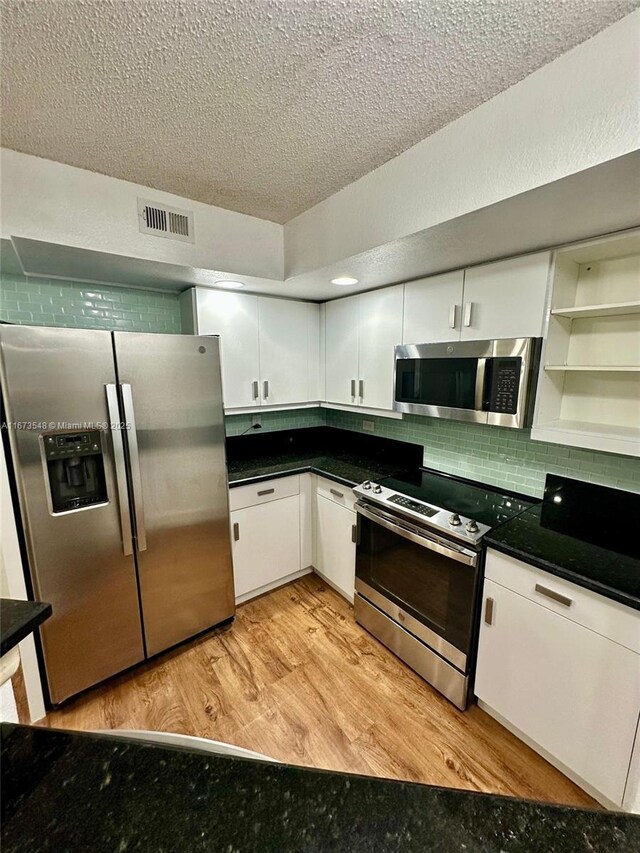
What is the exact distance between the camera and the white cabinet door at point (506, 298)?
1.56 metres

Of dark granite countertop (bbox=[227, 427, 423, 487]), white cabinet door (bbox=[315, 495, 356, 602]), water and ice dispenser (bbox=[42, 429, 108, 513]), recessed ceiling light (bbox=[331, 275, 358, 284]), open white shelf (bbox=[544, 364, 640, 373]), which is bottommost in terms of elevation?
white cabinet door (bbox=[315, 495, 356, 602])

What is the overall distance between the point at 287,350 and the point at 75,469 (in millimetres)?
1539

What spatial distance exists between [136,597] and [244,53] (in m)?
2.27

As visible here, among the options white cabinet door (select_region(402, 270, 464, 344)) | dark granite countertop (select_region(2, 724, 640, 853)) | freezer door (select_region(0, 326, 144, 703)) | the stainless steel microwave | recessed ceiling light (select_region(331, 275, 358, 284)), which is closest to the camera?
dark granite countertop (select_region(2, 724, 640, 853))

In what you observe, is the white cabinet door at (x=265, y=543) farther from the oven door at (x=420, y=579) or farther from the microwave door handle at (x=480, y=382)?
the microwave door handle at (x=480, y=382)

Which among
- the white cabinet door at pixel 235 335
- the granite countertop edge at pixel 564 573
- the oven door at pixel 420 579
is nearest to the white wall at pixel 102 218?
the white cabinet door at pixel 235 335

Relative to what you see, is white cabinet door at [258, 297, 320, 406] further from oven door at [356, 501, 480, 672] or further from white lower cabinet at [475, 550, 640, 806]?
white lower cabinet at [475, 550, 640, 806]

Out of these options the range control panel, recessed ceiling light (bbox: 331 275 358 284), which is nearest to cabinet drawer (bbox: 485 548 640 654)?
the range control panel

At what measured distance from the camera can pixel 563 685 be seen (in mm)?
1341

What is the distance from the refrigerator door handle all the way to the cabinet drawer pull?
183 centimetres

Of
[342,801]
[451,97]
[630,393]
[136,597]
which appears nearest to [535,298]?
[630,393]

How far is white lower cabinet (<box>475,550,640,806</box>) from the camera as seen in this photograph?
3.94 feet

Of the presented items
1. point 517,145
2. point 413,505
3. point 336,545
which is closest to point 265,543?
point 336,545

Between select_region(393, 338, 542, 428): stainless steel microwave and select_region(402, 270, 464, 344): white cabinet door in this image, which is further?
select_region(402, 270, 464, 344): white cabinet door
